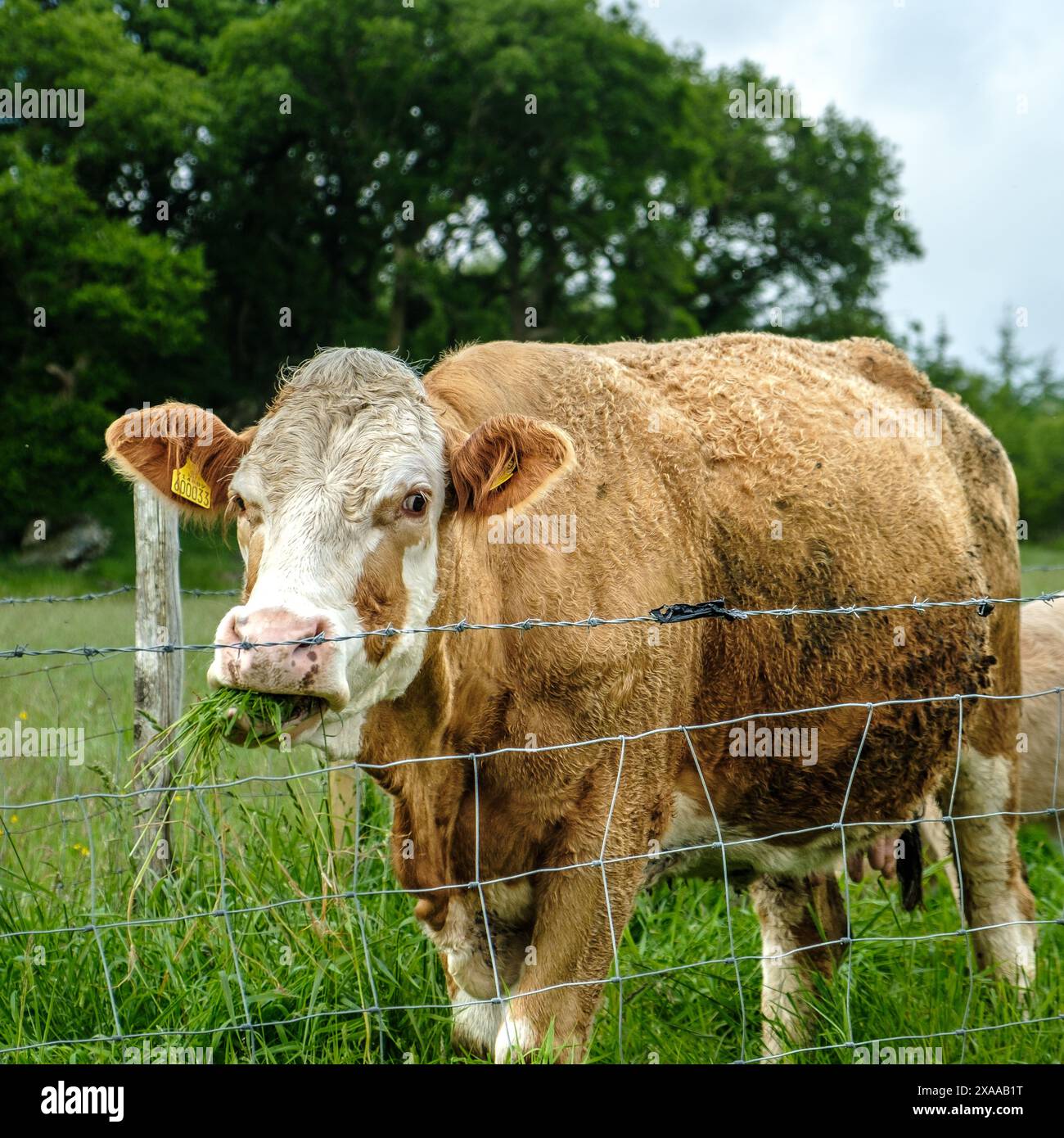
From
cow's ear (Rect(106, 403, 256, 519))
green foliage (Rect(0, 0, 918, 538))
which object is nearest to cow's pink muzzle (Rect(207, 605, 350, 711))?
cow's ear (Rect(106, 403, 256, 519))

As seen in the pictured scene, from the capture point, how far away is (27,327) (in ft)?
81.5

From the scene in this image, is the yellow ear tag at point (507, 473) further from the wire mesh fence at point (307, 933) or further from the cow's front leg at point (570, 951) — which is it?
the cow's front leg at point (570, 951)

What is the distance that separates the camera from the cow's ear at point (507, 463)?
3.36 metres

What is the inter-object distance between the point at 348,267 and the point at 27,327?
890 centimetres

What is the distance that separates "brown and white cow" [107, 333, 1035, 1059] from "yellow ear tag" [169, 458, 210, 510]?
0.02 meters

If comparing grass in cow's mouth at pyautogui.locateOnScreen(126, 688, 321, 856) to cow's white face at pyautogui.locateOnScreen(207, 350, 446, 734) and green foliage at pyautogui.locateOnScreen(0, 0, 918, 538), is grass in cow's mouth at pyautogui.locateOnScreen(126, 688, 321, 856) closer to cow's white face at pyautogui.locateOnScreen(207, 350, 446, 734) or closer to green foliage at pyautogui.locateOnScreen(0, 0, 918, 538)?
cow's white face at pyautogui.locateOnScreen(207, 350, 446, 734)

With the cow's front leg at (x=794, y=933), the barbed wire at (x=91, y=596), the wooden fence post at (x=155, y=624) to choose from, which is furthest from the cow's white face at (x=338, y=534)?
the cow's front leg at (x=794, y=933)

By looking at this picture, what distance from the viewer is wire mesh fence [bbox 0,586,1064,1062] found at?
3.37m

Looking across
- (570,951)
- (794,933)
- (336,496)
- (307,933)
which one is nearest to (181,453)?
(336,496)

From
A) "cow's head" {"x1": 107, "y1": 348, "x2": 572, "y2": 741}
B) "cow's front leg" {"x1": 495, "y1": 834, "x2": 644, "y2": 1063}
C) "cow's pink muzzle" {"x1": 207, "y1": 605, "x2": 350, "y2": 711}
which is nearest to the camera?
"cow's pink muzzle" {"x1": 207, "y1": 605, "x2": 350, "y2": 711}

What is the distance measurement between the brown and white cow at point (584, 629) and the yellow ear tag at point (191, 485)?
22mm

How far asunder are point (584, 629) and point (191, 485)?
1.26m

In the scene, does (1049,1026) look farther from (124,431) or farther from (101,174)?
(101,174)
